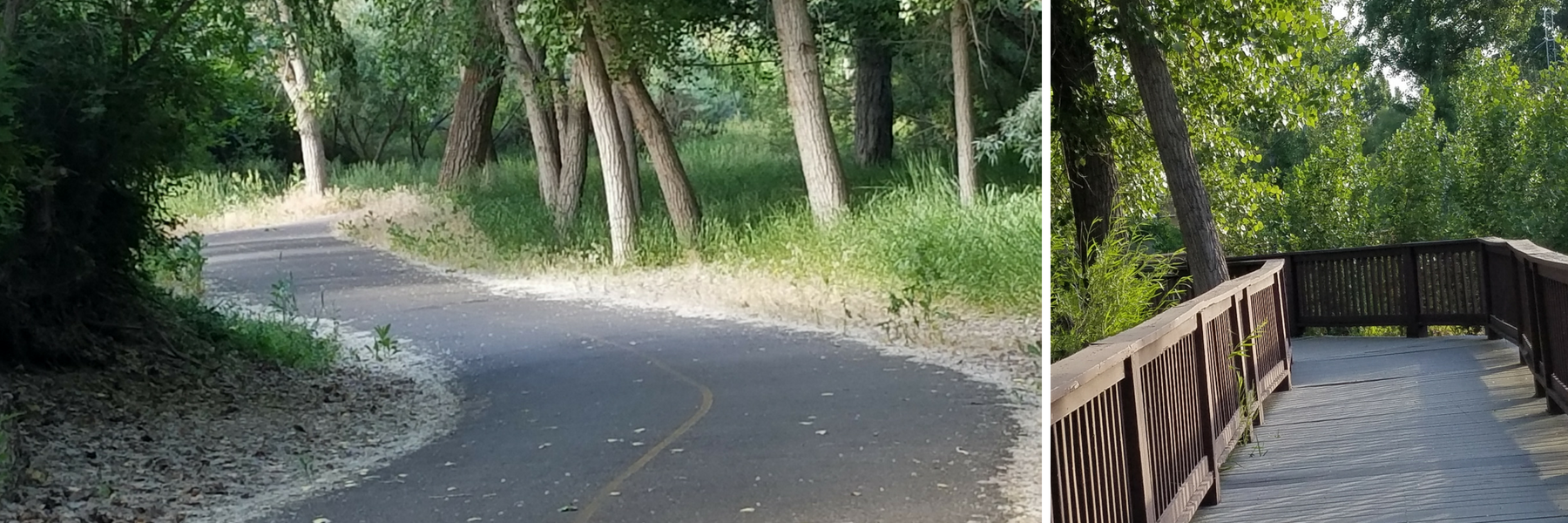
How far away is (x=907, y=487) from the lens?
2463 mm

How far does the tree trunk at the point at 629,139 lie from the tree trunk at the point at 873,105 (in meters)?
0.48

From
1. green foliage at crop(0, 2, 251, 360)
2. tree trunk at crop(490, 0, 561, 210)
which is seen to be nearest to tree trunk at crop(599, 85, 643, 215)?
tree trunk at crop(490, 0, 561, 210)

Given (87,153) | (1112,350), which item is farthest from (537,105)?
(1112,350)

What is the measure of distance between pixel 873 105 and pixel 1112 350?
0.98 metres

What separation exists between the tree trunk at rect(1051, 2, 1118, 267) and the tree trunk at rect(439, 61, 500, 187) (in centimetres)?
194

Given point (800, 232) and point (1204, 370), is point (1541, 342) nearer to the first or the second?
point (1204, 370)

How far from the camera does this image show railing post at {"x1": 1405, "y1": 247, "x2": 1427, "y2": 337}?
9.53 feet

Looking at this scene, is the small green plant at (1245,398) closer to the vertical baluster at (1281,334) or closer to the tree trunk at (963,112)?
the vertical baluster at (1281,334)

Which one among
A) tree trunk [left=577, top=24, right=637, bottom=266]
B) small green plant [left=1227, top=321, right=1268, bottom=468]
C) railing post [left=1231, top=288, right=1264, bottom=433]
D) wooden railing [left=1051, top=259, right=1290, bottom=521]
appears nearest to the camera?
wooden railing [left=1051, top=259, right=1290, bottom=521]

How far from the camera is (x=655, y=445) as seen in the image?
2510mm

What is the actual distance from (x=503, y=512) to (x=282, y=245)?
656 mm

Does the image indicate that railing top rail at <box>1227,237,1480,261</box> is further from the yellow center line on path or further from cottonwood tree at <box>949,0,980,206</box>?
the yellow center line on path

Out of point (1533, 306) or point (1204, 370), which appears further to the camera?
point (1204, 370)

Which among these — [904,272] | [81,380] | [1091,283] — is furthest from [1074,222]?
[81,380]
